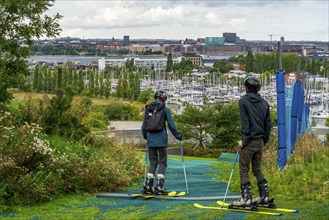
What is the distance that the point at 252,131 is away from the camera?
24.5 ft

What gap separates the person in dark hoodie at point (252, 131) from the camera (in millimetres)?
7457

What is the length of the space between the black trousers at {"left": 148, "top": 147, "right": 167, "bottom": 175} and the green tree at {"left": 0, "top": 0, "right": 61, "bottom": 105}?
11.8 feet

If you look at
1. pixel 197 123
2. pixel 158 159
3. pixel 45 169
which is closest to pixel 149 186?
pixel 158 159

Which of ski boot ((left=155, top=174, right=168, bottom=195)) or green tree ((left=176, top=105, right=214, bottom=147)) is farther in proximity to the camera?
green tree ((left=176, top=105, right=214, bottom=147))

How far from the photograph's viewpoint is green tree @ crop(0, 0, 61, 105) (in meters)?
11.4

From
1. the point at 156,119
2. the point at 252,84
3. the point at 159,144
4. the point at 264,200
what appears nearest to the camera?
the point at 252,84

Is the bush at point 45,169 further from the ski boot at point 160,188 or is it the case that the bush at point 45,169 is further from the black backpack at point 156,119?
the black backpack at point 156,119

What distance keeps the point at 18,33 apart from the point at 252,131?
606cm

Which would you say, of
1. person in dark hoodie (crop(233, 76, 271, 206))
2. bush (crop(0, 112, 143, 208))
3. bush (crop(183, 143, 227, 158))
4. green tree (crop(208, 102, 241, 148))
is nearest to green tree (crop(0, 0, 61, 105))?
bush (crop(0, 112, 143, 208))

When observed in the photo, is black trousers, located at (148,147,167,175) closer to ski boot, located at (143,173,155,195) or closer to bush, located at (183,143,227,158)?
ski boot, located at (143,173,155,195)

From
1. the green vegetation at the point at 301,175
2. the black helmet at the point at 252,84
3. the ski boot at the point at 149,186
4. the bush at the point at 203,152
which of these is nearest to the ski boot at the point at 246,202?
the green vegetation at the point at 301,175

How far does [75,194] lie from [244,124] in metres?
3.30

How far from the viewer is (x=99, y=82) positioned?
105500 mm

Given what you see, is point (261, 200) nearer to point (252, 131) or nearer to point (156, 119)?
point (252, 131)
